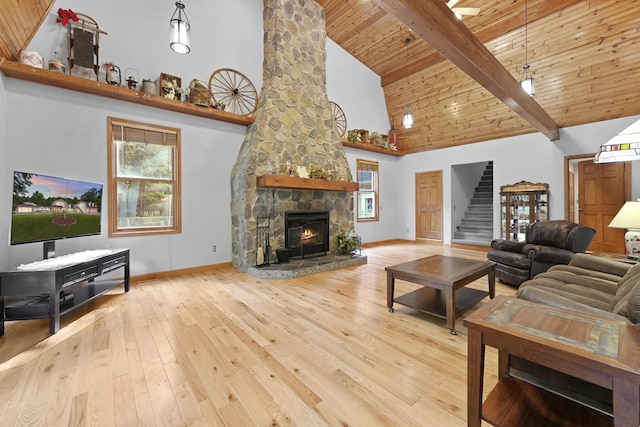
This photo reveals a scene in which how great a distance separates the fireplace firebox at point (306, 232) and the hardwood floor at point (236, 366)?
1.84m

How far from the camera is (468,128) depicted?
6.68 m

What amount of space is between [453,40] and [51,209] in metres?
4.23

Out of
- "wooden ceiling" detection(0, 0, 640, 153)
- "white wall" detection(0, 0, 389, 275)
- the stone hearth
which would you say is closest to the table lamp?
"wooden ceiling" detection(0, 0, 640, 153)

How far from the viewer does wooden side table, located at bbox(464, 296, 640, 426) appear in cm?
91

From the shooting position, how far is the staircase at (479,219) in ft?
23.4

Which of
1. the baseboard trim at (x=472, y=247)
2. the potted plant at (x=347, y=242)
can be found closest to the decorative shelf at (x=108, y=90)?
the potted plant at (x=347, y=242)

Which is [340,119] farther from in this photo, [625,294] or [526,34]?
[625,294]

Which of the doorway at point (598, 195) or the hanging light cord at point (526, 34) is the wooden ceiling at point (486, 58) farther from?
the doorway at point (598, 195)

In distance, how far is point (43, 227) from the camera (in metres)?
2.64

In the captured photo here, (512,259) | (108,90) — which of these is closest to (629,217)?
(512,259)

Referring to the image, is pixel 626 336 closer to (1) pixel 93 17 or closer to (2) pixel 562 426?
(2) pixel 562 426

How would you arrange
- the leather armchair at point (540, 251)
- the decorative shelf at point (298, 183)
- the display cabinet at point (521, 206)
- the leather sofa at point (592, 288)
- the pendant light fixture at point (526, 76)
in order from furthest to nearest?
the display cabinet at point (521, 206), the decorative shelf at point (298, 183), the pendant light fixture at point (526, 76), the leather armchair at point (540, 251), the leather sofa at point (592, 288)

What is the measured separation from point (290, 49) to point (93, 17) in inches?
115

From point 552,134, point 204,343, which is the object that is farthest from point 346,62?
point 204,343
